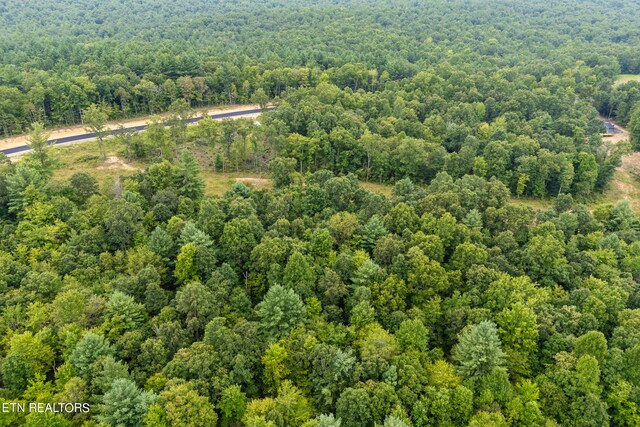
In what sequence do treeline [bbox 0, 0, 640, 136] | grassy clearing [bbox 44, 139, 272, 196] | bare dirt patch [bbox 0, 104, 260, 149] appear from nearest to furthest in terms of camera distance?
grassy clearing [bbox 44, 139, 272, 196], bare dirt patch [bbox 0, 104, 260, 149], treeline [bbox 0, 0, 640, 136]

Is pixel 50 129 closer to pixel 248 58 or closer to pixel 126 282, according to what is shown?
pixel 248 58

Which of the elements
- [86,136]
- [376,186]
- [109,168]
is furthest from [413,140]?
[86,136]

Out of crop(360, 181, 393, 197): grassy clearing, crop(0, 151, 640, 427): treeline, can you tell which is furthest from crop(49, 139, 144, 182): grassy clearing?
crop(360, 181, 393, 197): grassy clearing

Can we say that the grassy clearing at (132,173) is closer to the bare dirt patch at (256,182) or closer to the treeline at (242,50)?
the bare dirt patch at (256,182)

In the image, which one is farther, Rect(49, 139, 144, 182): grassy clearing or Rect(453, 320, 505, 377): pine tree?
Rect(49, 139, 144, 182): grassy clearing

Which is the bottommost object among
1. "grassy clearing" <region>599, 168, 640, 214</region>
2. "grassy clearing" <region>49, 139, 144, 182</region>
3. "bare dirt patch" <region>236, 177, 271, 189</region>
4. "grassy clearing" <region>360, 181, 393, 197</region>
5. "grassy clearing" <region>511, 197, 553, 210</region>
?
"grassy clearing" <region>599, 168, 640, 214</region>

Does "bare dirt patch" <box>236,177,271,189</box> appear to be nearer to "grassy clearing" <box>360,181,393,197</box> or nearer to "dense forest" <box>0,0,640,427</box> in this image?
"dense forest" <box>0,0,640,427</box>

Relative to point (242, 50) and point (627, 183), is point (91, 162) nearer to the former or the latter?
point (242, 50)
